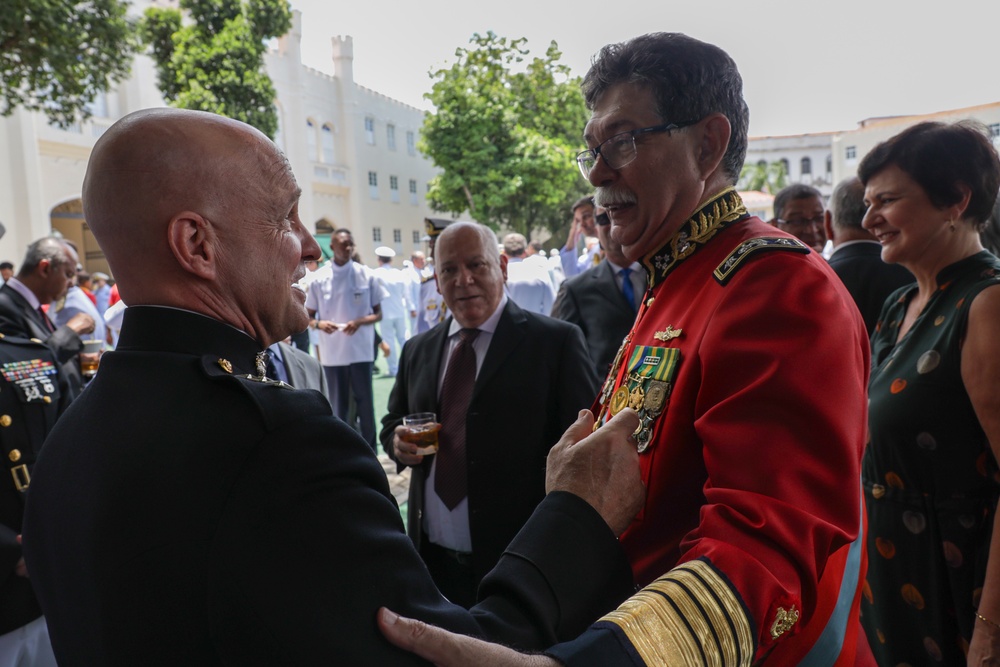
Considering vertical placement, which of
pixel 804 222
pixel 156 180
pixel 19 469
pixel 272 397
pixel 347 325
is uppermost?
pixel 804 222

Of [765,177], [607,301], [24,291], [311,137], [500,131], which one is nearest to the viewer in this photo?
[24,291]

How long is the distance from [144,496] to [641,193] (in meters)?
1.25

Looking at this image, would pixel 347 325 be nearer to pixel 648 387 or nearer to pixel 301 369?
pixel 301 369

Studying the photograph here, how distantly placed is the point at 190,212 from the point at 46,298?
159 inches

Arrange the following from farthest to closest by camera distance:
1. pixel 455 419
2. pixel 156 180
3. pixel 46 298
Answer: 1. pixel 46 298
2. pixel 455 419
3. pixel 156 180

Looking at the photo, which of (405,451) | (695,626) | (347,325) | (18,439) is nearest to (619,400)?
(695,626)

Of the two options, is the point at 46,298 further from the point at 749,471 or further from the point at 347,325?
the point at 749,471

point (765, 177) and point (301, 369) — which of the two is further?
point (765, 177)

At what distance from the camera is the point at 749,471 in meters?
1.19

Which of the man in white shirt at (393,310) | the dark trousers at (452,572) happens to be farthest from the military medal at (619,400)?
the man in white shirt at (393,310)

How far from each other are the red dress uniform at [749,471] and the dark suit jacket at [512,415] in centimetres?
148

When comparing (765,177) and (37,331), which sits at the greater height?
(765,177)

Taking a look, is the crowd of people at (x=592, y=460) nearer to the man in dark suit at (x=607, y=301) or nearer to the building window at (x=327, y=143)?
the man in dark suit at (x=607, y=301)

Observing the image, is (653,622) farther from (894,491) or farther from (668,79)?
(894,491)
